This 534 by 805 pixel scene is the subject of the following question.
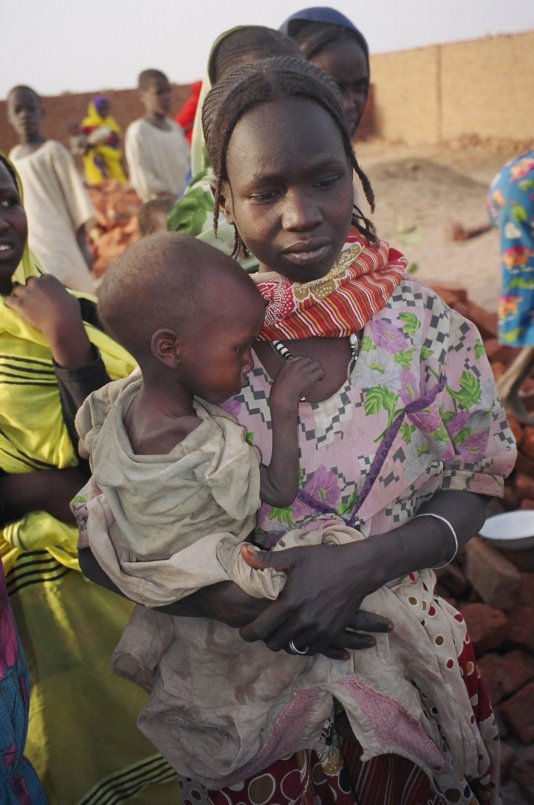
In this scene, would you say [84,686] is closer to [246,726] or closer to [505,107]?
[246,726]

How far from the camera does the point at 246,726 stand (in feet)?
4.85

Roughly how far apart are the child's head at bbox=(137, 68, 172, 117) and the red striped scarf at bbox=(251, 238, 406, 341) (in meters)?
8.17

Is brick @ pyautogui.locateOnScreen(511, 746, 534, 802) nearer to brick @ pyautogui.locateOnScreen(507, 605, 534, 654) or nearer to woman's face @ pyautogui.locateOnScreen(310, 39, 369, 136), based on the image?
brick @ pyautogui.locateOnScreen(507, 605, 534, 654)

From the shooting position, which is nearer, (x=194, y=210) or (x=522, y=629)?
(x=194, y=210)

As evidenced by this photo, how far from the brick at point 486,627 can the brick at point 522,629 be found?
42 millimetres

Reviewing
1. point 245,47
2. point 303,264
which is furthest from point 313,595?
point 245,47

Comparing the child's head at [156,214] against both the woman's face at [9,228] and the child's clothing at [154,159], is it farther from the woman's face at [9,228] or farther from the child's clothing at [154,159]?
the child's clothing at [154,159]

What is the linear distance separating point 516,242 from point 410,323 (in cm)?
343

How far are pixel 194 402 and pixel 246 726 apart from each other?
64cm

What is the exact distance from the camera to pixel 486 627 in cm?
315

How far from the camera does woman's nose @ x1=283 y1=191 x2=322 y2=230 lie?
4.56 ft

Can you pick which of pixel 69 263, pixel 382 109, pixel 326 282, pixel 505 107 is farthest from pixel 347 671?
pixel 382 109

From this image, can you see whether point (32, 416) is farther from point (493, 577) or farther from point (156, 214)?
point (156, 214)

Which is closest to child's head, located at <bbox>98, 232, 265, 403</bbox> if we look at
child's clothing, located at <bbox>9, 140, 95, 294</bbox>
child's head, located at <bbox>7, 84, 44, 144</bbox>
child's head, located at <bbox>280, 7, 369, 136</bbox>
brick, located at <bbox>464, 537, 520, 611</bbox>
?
child's head, located at <bbox>280, 7, 369, 136</bbox>
